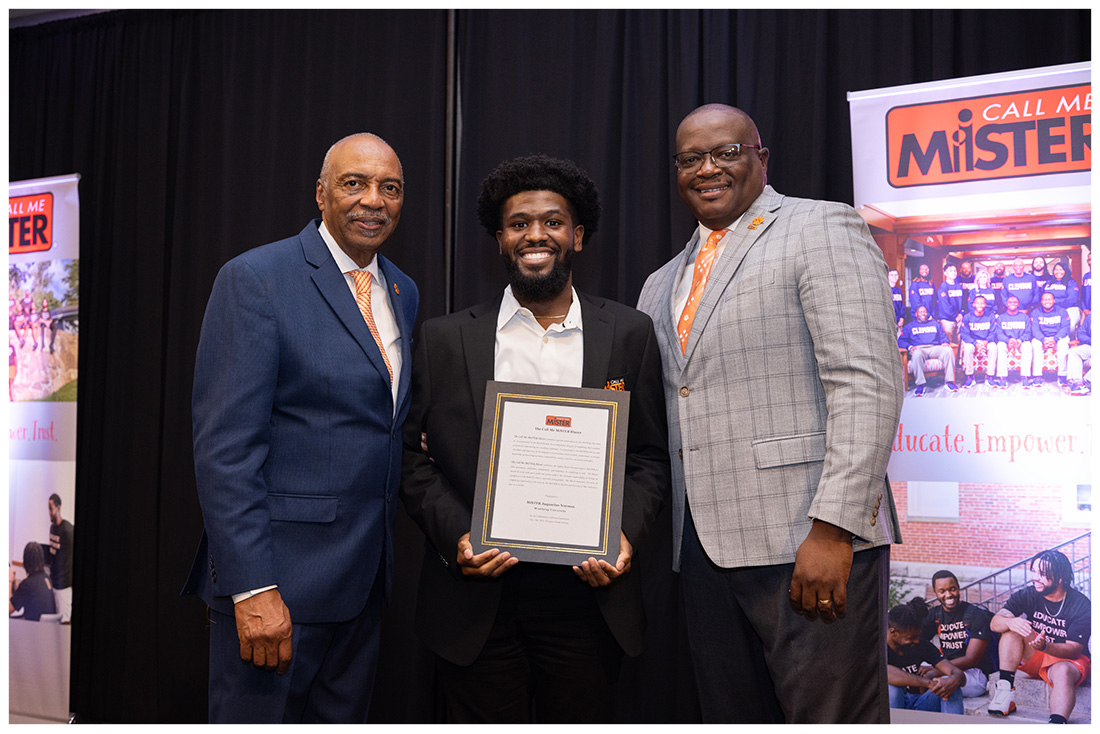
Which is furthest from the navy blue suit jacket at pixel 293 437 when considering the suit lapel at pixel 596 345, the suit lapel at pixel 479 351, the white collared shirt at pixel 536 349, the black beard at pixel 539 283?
the suit lapel at pixel 596 345

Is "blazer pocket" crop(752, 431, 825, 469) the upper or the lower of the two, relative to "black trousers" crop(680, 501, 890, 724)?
upper

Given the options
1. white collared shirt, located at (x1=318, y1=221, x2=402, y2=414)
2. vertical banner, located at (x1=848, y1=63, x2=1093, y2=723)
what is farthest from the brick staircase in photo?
white collared shirt, located at (x1=318, y1=221, x2=402, y2=414)

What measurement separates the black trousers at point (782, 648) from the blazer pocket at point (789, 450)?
0.98 feet

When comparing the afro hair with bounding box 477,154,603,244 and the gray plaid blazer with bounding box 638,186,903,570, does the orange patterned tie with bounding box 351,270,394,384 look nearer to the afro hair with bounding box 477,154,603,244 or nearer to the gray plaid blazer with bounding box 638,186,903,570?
the afro hair with bounding box 477,154,603,244

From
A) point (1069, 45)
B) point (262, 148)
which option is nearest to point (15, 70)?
A: point (262, 148)

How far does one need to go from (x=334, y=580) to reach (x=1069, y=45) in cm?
386

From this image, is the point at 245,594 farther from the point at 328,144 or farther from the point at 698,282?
the point at 328,144

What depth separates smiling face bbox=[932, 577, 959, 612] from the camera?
295cm

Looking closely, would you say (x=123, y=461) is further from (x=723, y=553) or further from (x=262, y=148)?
(x=723, y=553)

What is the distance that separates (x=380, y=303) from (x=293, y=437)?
530mm

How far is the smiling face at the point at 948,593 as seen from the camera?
295cm

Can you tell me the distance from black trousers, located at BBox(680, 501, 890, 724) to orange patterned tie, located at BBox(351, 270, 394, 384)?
1.08 meters

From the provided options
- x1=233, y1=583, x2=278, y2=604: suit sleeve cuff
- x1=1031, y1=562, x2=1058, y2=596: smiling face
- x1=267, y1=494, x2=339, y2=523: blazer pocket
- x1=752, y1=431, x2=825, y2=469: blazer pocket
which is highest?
x1=752, y1=431, x2=825, y2=469: blazer pocket

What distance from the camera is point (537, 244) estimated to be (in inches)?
86.4
